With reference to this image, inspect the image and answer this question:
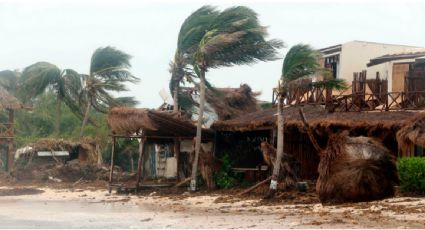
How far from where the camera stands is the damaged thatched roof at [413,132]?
17750mm

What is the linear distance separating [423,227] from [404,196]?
4926mm

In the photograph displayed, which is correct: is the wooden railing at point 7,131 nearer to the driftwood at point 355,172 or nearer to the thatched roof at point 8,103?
the thatched roof at point 8,103

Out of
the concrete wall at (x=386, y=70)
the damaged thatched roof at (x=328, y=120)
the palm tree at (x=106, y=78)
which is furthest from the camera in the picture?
the palm tree at (x=106, y=78)

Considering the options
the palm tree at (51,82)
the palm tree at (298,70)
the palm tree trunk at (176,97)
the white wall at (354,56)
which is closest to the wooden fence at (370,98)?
the palm tree at (298,70)

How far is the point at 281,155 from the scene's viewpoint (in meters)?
20.0

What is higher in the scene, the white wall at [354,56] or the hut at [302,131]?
the white wall at [354,56]

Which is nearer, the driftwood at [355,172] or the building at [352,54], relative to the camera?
the driftwood at [355,172]

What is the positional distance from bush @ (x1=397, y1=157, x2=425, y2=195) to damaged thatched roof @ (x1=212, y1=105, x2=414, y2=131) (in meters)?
2.21

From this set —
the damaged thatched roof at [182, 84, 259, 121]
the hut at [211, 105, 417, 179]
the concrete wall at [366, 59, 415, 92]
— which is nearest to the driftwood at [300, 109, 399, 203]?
the hut at [211, 105, 417, 179]

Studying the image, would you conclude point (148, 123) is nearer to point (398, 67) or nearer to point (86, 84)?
point (398, 67)

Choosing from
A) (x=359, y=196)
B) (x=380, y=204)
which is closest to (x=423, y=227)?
(x=380, y=204)

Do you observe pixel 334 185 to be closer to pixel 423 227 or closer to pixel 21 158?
pixel 423 227

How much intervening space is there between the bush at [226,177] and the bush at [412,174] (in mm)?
7565

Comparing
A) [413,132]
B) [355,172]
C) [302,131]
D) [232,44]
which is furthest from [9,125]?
[413,132]
